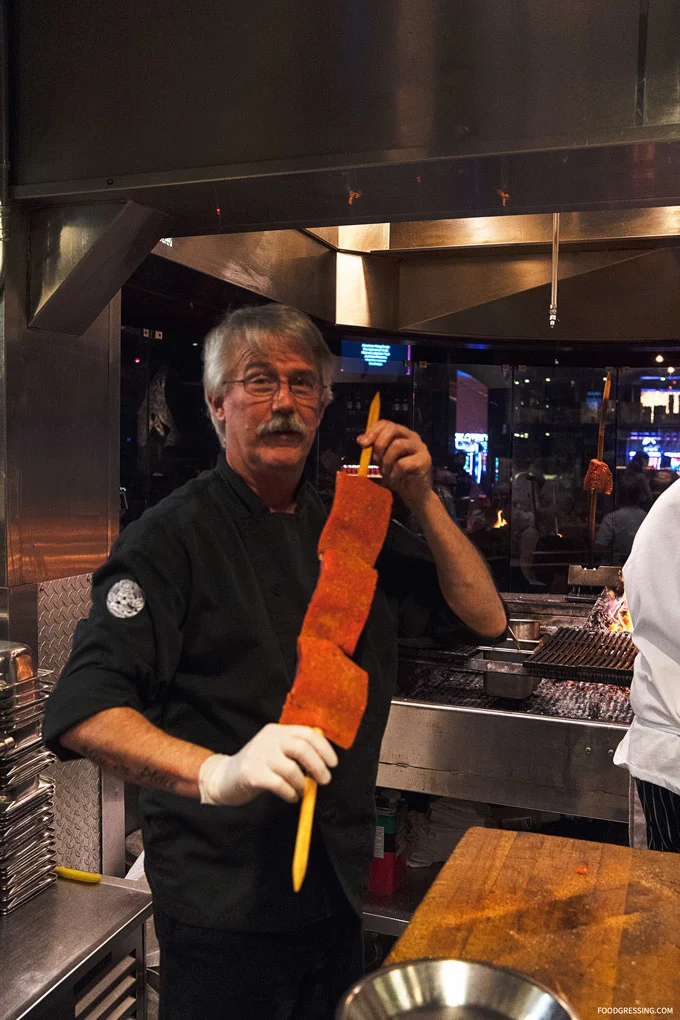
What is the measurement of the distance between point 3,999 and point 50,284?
70.2 inches

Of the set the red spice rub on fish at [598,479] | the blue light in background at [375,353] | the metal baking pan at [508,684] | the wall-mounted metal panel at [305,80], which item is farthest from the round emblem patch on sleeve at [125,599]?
the blue light in background at [375,353]

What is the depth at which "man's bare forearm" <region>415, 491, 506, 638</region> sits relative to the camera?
1.63m

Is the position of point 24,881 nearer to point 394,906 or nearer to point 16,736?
point 16,736

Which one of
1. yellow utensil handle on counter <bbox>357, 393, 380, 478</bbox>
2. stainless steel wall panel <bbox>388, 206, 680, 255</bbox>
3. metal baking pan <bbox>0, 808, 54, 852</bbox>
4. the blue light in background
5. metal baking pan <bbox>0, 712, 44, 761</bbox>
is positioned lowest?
metal baking pan <bbox>0, 808, 54, 852</bbox>

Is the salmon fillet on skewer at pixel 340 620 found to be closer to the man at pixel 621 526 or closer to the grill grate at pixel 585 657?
the grill grate at pixel 585 657

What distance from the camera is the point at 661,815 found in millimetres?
2150

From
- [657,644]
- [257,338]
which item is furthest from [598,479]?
[257,338]

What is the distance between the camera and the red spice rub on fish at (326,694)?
1106 millimetres

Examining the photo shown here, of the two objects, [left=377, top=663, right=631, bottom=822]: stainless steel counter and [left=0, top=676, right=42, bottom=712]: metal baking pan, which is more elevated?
[left=0, top=676, right=42, bottom=712]: metal baking pan

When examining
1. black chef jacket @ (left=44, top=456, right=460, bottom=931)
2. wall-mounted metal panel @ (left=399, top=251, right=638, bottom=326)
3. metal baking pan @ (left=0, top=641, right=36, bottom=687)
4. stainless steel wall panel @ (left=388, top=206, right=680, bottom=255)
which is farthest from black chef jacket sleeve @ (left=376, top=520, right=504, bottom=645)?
wall-mounted metal panel @ (left=399, top=251, right=638, bottom=326)

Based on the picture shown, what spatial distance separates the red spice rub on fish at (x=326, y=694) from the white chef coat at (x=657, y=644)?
1.16 metres

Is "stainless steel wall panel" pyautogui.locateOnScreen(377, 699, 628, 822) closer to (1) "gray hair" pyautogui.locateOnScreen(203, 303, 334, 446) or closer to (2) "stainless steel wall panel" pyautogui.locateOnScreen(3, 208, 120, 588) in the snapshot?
(2) "stainless steel wall panel" pyautogui.locateOnScreen(3, 208, 120, 588)

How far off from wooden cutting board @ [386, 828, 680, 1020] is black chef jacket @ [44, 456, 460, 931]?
23 centimetres

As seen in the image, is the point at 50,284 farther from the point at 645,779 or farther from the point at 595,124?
the point at 645,779
